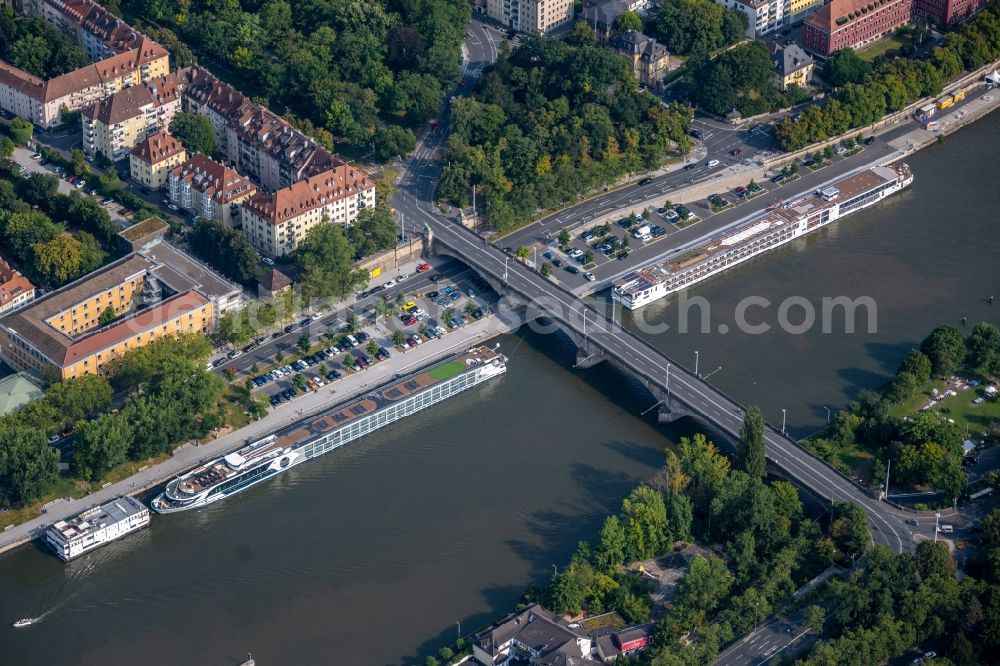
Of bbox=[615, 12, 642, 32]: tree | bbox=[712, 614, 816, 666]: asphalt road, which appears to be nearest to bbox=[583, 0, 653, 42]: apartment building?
bbox=[615, 12, 642, 32]: tree

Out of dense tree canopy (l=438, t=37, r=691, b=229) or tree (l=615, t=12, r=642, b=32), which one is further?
tree (l=615, t=12, r=642, b=32)

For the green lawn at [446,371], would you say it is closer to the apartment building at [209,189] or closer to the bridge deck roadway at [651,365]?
the bridge deck roadway at [651,365]

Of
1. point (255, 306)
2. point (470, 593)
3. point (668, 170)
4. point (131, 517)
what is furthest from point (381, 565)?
point (668, 170)

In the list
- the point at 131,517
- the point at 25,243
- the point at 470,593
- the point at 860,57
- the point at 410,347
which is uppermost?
the point at 860,57


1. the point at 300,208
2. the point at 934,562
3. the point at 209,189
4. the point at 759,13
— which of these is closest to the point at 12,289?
the point at 209,189

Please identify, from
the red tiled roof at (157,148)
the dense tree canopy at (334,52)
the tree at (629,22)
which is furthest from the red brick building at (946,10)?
the red tiled roof at (157,148)

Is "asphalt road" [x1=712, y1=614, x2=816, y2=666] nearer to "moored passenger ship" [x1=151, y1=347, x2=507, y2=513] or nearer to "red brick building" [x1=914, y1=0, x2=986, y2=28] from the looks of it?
"moored passenger ship" [x1=151, y1=347, x2=507, y2=513]

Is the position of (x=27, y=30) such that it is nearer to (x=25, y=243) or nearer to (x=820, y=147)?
(x=25, y=243)
